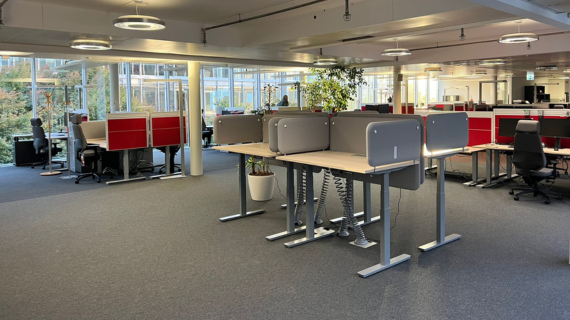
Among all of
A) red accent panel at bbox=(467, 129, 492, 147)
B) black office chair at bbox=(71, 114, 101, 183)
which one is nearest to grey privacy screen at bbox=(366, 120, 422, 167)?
red accent panel at bbox=(467, 129, 492, 147)

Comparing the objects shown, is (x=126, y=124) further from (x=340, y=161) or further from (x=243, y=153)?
(x=340, y=161)

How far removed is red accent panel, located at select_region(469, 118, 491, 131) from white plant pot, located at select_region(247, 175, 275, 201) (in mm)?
4168

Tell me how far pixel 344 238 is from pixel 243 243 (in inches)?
38.7

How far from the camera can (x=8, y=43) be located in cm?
648

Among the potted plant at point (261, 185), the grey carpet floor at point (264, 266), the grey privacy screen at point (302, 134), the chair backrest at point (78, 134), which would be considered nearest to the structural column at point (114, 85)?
the chair backrest at point (78, 134)

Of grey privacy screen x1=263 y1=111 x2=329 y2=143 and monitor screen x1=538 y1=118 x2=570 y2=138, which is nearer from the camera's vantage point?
grey privacy screen x1=263 y1=111 x2=329 y2=143

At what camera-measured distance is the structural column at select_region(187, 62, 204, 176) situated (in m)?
8.47

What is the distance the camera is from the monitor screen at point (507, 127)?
7137 mm

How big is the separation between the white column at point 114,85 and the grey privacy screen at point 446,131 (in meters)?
8.55

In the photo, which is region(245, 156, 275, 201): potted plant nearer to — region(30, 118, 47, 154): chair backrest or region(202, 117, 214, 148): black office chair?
region(30, 118, 47, 154): chair backrest

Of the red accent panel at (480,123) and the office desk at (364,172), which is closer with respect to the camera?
the office desk at (364,172)

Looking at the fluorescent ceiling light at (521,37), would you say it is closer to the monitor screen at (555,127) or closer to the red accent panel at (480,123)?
the monitor screen at (555,127)

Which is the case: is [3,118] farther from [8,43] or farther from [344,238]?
[344,238]

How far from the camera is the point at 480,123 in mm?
8227
